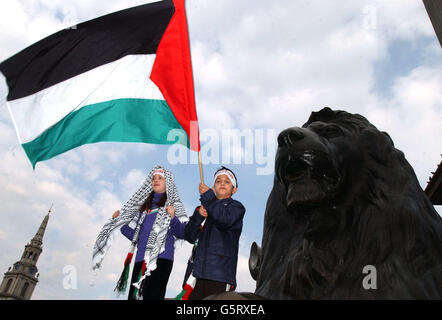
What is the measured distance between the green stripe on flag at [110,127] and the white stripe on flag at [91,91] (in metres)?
0.08

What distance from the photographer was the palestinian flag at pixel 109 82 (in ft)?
12.4

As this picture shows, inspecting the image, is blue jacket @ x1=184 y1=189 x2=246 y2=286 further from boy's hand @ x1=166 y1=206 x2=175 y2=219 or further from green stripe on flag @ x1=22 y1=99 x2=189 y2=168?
green stripe on flag @ x1=22 y1=99 x2=189 y2=168

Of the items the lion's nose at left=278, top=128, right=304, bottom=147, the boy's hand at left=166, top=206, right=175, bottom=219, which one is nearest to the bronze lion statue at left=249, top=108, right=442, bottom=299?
the lion's nose at left=278, top=128, right=304, bottom=147

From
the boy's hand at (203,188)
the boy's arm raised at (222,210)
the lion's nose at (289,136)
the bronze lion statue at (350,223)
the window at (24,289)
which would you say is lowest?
the bronze lion statue at (350,223)

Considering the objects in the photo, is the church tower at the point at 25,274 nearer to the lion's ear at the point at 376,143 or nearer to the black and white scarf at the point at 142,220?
the black and white scarf at the point at 142,220

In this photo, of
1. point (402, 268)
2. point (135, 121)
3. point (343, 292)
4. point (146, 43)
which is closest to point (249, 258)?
point (343, 292)

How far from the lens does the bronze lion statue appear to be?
153 centimetres

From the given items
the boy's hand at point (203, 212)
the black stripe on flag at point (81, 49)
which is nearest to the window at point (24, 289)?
the black stripe on flag at point (81, 49)

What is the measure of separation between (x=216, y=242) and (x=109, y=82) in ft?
6.99

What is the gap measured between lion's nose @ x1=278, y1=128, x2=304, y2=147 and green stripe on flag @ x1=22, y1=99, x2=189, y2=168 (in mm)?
1963

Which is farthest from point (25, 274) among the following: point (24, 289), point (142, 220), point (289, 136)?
point (289, 136)

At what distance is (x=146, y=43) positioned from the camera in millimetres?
4188
